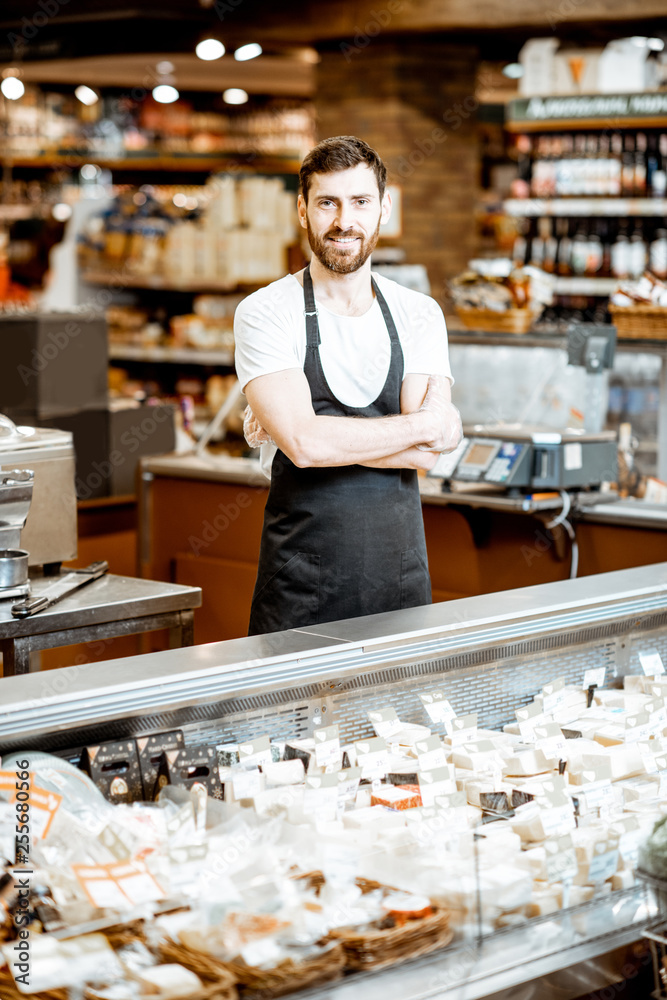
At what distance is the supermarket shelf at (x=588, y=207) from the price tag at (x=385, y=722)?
6.30m

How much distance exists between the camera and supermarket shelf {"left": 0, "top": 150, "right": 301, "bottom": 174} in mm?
10211

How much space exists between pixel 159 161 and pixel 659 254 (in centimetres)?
459

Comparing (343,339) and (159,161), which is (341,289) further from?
(159,161)

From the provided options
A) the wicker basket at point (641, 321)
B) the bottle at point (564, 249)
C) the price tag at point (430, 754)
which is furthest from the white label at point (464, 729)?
the bottle at point (564, 249)

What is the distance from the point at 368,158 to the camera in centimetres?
239

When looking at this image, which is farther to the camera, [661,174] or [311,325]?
[661,174]

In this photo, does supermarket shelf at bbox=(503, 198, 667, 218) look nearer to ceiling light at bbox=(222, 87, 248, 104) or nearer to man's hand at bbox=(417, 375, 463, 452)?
ceiling light at bbox=(222, 87, 248, 104)

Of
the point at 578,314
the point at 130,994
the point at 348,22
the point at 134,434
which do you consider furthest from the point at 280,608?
the point at 348,22

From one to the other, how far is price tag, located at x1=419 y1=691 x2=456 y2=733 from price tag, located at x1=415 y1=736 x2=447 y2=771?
0.13m

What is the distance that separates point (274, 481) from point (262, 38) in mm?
6744

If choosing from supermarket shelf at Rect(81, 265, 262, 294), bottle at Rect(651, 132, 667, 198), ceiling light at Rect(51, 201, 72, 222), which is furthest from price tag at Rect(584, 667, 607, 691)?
ceiling light at Rect(51, 201, 72, 222)

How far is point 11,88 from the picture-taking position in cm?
1025

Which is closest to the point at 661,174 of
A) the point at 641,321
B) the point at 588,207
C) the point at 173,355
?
the point at 588,207

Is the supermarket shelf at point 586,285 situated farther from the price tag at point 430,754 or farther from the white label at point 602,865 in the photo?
the white label at point 602,865
